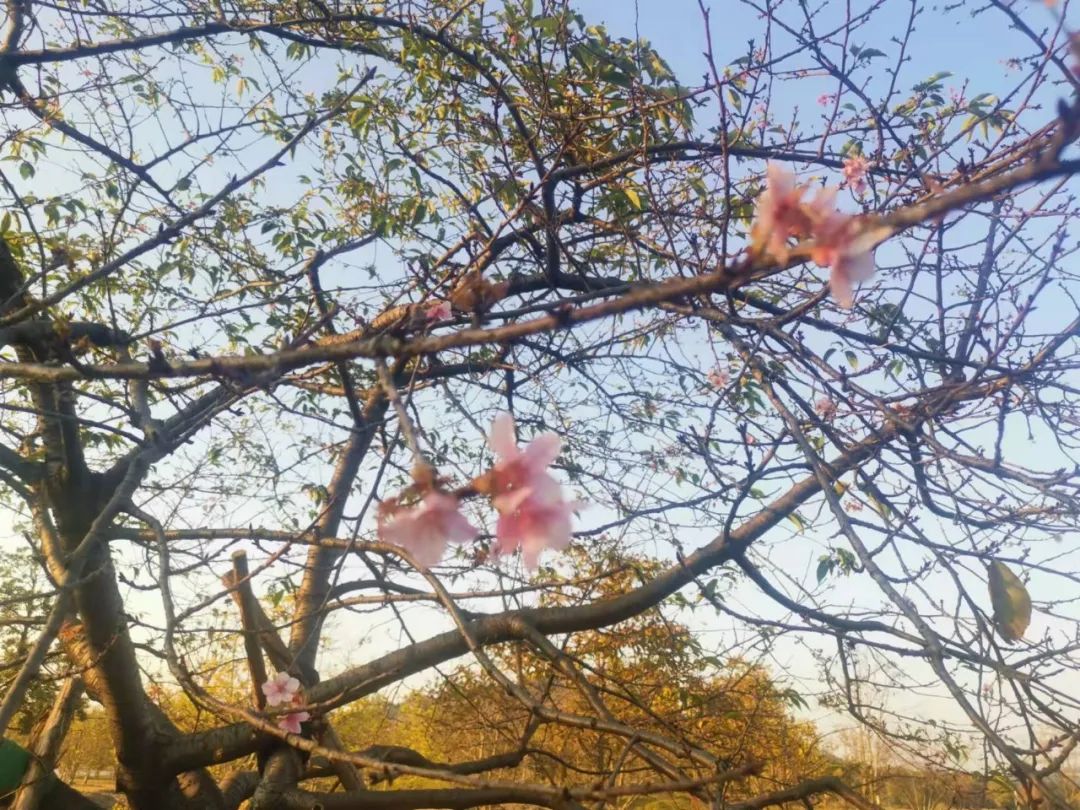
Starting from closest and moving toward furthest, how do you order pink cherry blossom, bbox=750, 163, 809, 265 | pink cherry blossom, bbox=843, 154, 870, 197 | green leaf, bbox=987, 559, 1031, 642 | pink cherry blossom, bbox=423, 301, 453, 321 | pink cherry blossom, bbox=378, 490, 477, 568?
pink cherry blossom, bbox=750, 163, 809, 265 < pink cherry blossom, bbox=378, 490, 477, 568 < pink cherry blossom, bbox=423, 301, 453, 321 < green leaf, bbox=987, 559, 1031, 642 < pink cherry blossom, bbox=843, 154, 870, 197

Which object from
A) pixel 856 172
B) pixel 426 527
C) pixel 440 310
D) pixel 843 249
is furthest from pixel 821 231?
pixel 856 172

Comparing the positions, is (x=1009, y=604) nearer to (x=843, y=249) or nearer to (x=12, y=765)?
(x=843, y=249)

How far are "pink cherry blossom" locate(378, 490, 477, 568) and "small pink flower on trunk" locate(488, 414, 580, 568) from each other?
48mm

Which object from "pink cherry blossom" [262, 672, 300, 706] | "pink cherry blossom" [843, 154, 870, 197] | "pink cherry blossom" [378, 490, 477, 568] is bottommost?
"pink cherry blossom" [378, 490, 477, 568]

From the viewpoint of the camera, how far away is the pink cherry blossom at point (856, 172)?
268 cm

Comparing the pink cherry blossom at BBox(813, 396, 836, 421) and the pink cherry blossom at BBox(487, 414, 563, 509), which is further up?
the pink cherry blossom at BBox(813, 396, 836, 421)

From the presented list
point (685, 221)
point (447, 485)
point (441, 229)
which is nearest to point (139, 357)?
point (441, 229)

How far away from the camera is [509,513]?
0.84 m

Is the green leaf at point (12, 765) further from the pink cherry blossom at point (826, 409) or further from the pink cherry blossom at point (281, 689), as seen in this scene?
the pink cherry blossom at point (826, 409)

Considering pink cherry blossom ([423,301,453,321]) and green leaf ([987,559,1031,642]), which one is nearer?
pink cherry blossom ([423,301,453,321])

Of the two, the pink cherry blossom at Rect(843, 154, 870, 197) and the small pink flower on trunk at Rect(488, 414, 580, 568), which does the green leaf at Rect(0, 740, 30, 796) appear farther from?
the pink cherry blossom at Rect(843, 154, 870, 197)

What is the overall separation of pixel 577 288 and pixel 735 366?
0.84 m

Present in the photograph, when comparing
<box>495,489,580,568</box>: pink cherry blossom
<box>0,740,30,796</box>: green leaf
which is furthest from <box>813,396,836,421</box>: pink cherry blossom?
<box>0,740,30,796</box>: green leaf

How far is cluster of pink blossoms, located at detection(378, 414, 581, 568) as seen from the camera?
2.67ft
